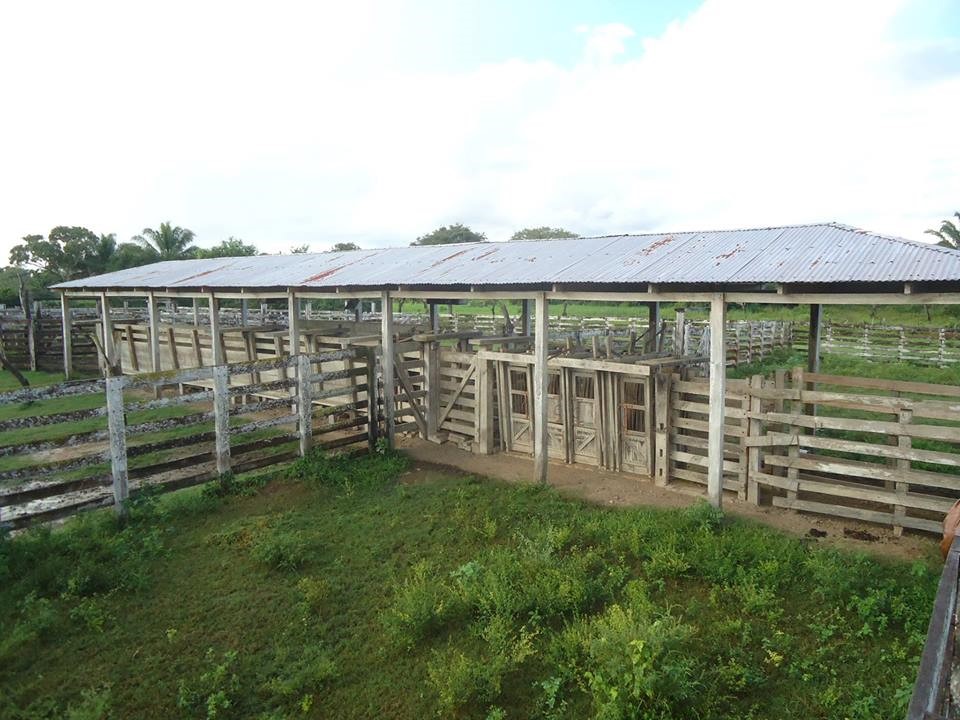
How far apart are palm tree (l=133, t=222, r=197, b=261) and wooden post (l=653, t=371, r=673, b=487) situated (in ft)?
135

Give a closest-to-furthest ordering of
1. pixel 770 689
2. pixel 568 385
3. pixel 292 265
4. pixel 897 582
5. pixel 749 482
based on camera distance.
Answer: pixel 770 689 → pixel 897 582 → pixel 749 482 → pixel 568 385 → pixel 292 265

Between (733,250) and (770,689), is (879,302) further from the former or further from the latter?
(770,689)

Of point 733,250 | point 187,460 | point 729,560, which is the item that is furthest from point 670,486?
point 187,460

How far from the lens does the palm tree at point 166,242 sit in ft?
143

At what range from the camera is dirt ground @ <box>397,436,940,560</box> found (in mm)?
7480

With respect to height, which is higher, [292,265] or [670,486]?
[292,265]

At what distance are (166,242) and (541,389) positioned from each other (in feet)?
135

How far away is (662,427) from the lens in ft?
31.9

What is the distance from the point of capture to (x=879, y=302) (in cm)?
709

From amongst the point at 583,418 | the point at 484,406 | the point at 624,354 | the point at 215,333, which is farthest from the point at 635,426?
the point at 215,333

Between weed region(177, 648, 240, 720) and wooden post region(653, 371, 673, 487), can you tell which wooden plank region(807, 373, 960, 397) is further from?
weed region(177, 648, 240, 720)

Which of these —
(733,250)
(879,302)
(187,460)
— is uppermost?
(733,250)

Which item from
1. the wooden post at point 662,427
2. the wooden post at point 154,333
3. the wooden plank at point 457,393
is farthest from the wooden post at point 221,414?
the wooden post at point 154,333

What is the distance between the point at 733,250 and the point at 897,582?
4850 mm
